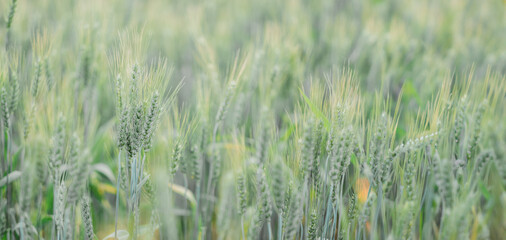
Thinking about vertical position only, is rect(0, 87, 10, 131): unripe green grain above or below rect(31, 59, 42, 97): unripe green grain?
below

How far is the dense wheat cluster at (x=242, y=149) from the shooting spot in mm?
838

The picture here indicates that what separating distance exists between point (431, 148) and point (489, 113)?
0.50ft

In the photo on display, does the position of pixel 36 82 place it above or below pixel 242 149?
above

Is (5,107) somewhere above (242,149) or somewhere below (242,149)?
above

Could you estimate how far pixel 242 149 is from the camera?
99 cm

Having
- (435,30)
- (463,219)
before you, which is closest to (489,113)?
(463,219)

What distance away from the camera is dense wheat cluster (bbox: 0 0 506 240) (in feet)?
2.75

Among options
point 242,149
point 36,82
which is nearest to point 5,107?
point 36,82

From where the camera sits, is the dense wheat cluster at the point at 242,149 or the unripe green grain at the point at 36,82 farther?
the unripe green grain at the point at 36,82

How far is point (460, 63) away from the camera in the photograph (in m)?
1.84

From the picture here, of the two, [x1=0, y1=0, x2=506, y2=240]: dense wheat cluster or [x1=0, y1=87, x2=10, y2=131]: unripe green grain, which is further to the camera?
[x1=0, y1=87, x2=10, y2=131]: unripe green grain

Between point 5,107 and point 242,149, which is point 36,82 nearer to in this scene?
point 5,107

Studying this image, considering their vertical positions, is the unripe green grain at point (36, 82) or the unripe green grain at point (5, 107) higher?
the unripe green grain at point (36, 82)

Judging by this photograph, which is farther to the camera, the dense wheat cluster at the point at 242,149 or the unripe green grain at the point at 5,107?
the unripe green grain at the point at 5,107
